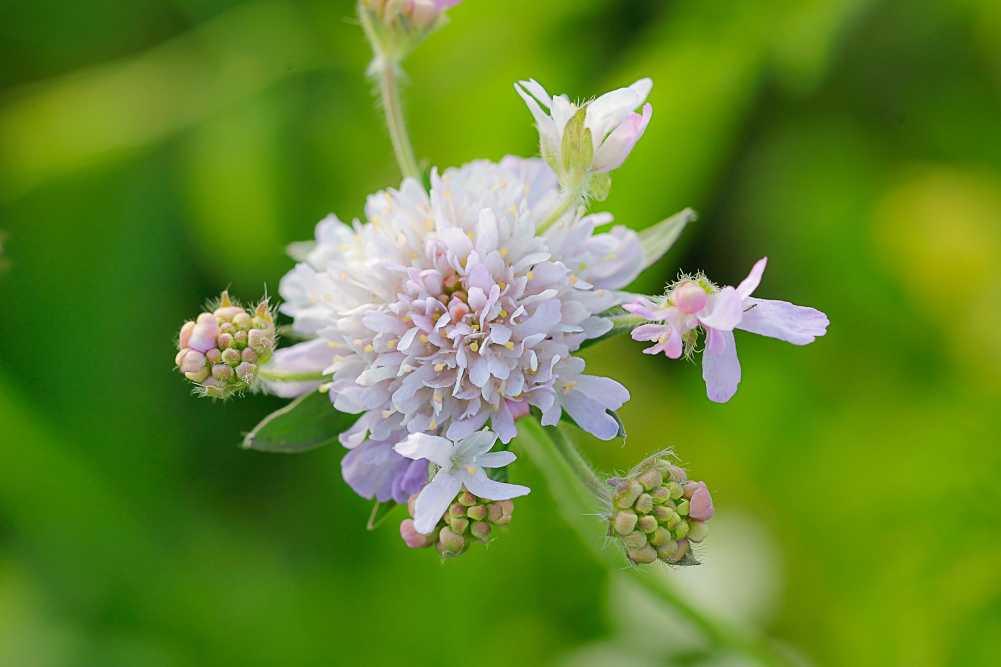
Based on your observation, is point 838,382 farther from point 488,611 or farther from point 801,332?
point 801,332

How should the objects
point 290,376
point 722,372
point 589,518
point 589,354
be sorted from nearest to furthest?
point 722,372, point 290,376, point 589,518, point 589,354

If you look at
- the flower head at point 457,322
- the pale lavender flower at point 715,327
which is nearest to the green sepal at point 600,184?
the flower head at point 457,322

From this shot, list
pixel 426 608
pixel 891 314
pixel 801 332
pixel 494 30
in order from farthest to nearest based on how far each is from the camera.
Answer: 1. pixel 494 30
2. pixel 891 314
3. pixel 426 608
4. pixel 801 332

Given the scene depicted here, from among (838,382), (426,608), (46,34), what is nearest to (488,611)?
(426,608)

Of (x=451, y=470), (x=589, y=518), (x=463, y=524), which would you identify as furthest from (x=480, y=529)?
(x=589, y=518)

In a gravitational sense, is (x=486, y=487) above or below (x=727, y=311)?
below

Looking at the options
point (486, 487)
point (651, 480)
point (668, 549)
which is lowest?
point (668, 549)

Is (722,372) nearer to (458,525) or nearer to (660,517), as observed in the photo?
(660,517)
